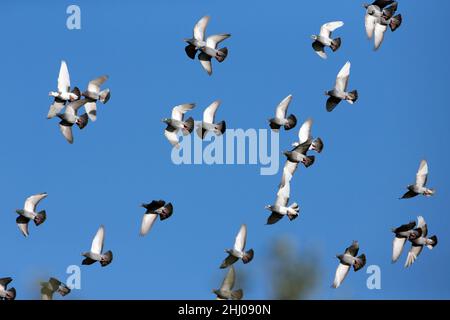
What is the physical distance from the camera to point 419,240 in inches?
897

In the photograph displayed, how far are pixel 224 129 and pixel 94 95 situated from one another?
2.55 metres

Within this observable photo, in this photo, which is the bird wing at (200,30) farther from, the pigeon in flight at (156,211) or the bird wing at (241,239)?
the bird wing at (241,239)

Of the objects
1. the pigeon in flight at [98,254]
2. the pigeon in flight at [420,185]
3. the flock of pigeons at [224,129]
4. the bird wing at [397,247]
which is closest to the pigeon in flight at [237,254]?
the flock of pigeons at [224,129]

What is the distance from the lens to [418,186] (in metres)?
22.9

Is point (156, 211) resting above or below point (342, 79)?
below

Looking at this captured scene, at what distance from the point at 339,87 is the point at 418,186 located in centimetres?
252

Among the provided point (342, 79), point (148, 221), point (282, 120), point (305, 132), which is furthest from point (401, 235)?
point (148, 221)

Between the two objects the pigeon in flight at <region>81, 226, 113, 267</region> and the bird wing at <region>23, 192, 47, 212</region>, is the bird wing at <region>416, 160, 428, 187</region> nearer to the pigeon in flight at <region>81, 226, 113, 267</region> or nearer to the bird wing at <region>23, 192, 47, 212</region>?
the pigeon in flight at <region>81, 226, 113, 267</region>

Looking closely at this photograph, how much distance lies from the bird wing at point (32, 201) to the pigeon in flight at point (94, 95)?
1.89 meters

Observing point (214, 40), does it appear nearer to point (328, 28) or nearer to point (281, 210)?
point (328, 28)

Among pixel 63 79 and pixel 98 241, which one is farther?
pixel 63 79
